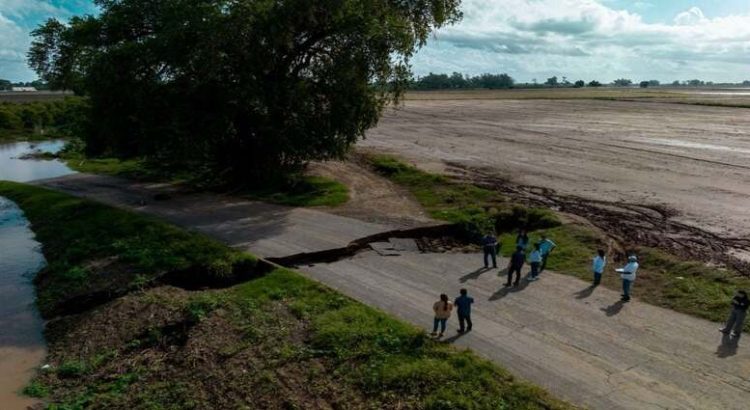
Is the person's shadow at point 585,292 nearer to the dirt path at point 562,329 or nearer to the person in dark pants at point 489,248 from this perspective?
the dirt path at point 562,329

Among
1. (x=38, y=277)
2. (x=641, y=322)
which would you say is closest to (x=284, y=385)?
(x=641, y=322)

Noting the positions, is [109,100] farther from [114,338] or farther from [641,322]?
[641,322]

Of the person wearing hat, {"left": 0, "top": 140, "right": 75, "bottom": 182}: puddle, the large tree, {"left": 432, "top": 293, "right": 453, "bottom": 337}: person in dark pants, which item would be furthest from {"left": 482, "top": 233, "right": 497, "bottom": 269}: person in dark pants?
{"left": 0, "top": 140, "right": 75, "bottom": 182}: puddle

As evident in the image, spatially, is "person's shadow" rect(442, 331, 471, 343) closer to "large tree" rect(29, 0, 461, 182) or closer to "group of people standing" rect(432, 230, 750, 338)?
"group of people standing" rect(432, 230, 750, 338)

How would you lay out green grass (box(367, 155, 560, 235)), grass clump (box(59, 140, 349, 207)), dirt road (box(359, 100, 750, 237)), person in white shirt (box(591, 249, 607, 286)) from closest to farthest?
person in white shirt (box(591, 249, 607, 286)) < green grass (box(367, 155, 560, 235)) < dirt road (box(359, 100, 750, 237)) < grass clump (box(59, 140, 349, 207))

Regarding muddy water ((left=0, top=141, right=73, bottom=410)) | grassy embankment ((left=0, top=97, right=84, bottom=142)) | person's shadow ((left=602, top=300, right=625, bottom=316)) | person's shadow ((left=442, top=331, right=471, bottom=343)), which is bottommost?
grassy embankment ((left=0, top=97, right=84, bottom=142))
